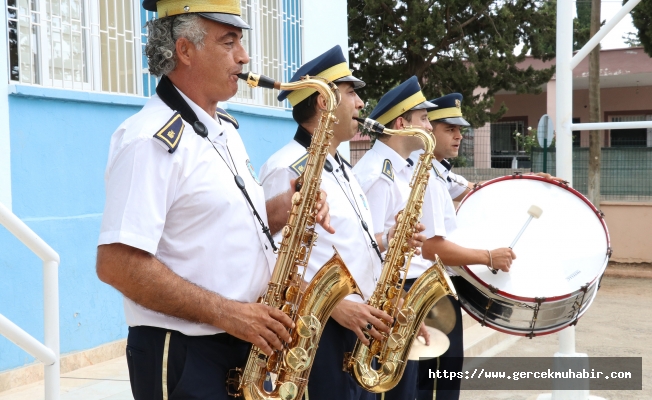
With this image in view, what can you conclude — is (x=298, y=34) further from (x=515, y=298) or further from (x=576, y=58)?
(x=515, y=298)

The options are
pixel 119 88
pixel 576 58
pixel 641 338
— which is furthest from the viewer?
pixel 641 338

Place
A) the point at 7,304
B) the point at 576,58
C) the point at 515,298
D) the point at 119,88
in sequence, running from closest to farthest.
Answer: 1. the point at 515,298
2. the point at 7,304
3. the point at 576,58
4. the point at 119,88

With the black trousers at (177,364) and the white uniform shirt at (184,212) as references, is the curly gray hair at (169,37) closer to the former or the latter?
the white uniform shirt at (184,212)

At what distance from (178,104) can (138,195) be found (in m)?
0.40

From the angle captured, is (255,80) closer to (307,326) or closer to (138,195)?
(138,195)

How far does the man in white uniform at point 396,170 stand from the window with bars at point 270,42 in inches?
102

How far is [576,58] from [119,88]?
325 centimetres

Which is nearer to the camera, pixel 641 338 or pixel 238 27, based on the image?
pixel 238 27

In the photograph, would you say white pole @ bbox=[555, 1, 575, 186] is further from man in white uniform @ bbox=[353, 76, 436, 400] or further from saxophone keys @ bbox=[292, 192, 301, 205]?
saxophone keys @ bbox=[292, 192, 301, 205]

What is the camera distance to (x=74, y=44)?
525cm

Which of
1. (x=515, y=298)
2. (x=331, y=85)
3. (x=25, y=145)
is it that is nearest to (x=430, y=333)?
(x=515, y=298)

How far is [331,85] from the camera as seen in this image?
317 centimetres

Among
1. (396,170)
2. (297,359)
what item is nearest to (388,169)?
(396,170)

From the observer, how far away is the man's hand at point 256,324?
2.18 metres
